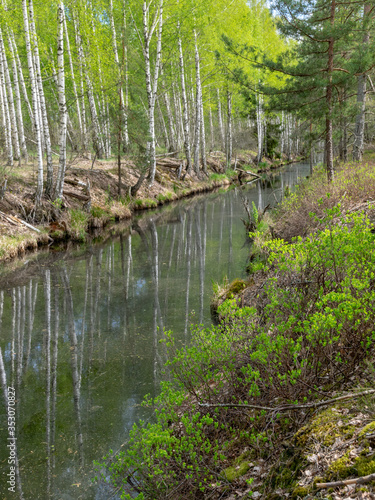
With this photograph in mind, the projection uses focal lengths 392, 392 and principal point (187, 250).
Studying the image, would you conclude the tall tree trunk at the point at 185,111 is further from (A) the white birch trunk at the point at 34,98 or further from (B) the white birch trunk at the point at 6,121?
(A) the white birch trunk at the point at 34,98

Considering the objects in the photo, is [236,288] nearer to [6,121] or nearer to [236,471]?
[236,471]

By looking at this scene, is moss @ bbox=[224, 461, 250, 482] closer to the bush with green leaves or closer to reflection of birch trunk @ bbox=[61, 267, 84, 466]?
the bush with green leaves

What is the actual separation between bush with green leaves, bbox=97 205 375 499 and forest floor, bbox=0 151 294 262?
30.5 ft

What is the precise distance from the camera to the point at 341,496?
6.63 feet

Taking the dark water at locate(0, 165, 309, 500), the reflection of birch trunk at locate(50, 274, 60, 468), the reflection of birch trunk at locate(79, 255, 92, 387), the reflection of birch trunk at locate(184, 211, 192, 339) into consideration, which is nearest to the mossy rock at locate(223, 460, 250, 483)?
the dark water at locate(0, 165, 309, 500)

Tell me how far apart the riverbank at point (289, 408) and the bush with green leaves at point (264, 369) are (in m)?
0.01

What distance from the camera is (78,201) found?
1515 cm

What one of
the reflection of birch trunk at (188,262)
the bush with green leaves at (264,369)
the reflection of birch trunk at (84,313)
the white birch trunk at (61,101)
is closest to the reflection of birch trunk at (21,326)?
the reflection of birch trunk at (84,313)

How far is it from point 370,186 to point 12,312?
26.7 feet

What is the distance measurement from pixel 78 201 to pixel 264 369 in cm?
1305

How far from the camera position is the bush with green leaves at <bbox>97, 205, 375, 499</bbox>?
9.55 feet

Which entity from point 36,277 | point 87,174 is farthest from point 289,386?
point 87,174

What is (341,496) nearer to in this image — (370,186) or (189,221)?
(370,186)

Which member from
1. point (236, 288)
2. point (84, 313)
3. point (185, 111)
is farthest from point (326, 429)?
point (185, 111)
